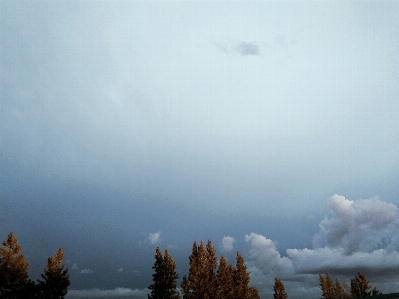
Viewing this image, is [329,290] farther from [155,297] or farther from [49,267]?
[49,267]

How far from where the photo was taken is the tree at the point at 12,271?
147ft

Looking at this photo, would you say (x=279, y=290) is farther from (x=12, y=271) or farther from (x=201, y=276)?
(x=12, y=271)

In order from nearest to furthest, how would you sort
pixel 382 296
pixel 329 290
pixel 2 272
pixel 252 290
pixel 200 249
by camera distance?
pixel 382 296, pixel 2 272, pixel 200 249, pixel 252 290, pixel 329 290

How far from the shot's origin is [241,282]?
62750 mm

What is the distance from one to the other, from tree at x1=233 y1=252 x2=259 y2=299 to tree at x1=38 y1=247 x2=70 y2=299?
31.6 m

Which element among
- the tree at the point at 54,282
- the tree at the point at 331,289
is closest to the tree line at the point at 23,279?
the tree at the point at 54,282

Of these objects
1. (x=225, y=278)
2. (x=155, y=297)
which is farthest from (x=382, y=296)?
(x=155, y=297)

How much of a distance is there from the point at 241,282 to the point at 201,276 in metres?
13.1

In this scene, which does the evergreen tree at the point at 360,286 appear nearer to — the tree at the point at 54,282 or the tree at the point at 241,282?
the tree at the point at 241,282

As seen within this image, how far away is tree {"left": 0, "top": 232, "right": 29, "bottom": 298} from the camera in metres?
44.7

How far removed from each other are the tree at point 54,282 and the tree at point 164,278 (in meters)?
13.8

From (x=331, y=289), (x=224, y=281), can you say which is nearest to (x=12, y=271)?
(x=224, y=281)

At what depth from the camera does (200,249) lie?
55156 millimetres

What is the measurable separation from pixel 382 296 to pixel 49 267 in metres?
48.2
